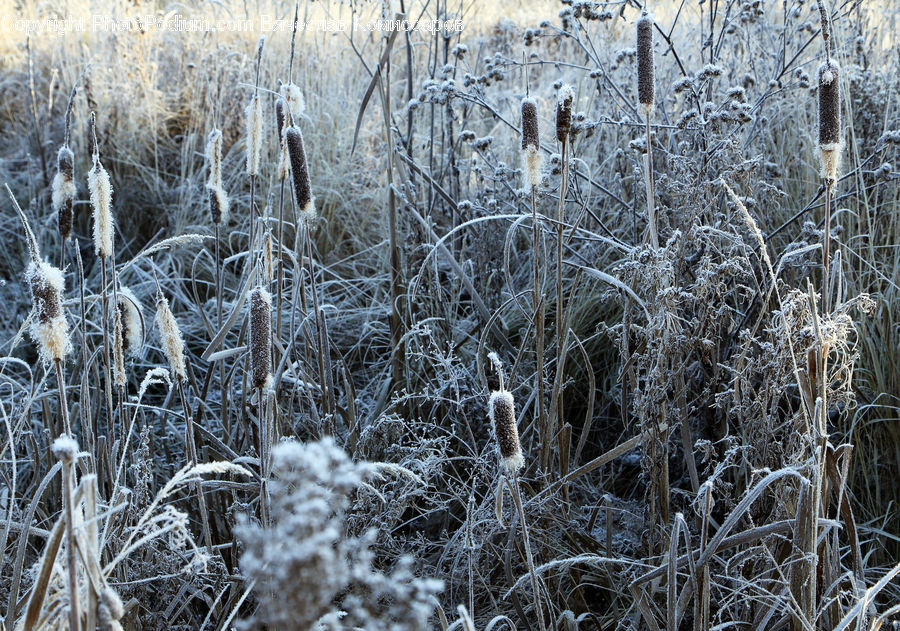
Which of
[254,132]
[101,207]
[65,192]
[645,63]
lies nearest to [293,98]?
[254,132]

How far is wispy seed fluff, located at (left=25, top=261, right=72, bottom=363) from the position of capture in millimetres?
1127

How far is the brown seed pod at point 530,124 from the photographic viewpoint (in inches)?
57.1

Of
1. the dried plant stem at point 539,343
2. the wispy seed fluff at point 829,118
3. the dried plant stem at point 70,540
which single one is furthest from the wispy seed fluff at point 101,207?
the wispy seed fluff at point 829,118

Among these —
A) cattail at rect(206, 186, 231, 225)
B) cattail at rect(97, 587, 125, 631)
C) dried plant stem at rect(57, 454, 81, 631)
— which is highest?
cattail at rect(206, 186, 231, 225)

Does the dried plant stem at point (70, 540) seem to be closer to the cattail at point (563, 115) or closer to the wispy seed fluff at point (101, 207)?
the wispy seed fluff at point (101, 207)

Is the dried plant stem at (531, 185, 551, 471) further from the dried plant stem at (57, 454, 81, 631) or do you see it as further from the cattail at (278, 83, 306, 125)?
the dried plant stem at (57, 454, 81, 631)

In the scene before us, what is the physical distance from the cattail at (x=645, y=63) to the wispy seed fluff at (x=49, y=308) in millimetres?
992

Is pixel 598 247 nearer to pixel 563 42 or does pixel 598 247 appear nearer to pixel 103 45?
pixel 103 45

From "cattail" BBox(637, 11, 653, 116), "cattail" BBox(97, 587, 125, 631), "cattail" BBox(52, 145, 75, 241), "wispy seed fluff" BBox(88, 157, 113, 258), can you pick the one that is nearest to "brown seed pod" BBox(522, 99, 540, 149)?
"cattail" BBox(637, 11, 653, 116)

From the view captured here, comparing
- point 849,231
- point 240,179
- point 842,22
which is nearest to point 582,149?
point 842,22

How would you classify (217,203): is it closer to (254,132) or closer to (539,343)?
(254,132)

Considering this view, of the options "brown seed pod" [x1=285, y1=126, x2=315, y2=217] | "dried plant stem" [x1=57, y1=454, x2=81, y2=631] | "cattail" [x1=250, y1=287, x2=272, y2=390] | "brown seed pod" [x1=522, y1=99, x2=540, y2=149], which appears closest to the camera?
"dried plant stem" [x1=57, y1=454, x2=81, y2=631]

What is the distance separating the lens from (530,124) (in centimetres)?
145

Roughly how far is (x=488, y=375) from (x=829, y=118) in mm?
1118
